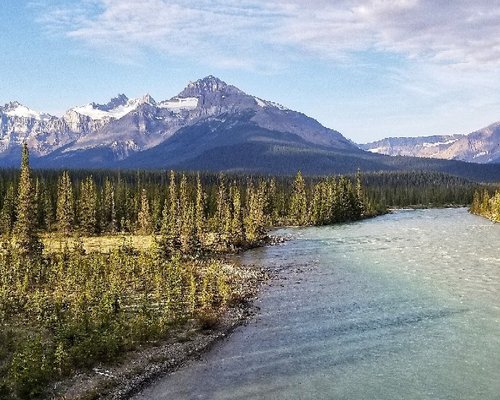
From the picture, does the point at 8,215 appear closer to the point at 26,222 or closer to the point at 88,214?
the point at 88,214

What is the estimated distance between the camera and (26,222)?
71500mm

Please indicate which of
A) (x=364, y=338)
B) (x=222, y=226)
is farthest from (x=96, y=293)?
(x=222, y=226)

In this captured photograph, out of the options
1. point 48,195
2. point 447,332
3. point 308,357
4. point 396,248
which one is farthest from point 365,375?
point 48,195

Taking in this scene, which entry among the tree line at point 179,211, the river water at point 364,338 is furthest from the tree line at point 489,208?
the river water at point 364,338

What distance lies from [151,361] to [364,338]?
1706cm

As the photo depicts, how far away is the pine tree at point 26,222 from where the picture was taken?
70312 mm

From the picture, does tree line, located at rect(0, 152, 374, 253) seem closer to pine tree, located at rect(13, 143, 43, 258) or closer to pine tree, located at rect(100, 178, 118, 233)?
pine tree, located at rect(100, 178, 118, 233)

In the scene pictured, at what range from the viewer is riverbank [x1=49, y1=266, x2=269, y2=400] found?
3145cm

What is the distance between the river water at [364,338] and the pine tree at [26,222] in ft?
111

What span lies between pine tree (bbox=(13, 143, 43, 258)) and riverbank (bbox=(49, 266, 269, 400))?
111ft

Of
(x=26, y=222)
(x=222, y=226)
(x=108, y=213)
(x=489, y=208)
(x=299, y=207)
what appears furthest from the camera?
(x=489, y=208)

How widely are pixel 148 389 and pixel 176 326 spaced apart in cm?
1220

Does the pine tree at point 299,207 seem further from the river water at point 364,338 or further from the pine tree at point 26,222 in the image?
the pine tree at point 26,222

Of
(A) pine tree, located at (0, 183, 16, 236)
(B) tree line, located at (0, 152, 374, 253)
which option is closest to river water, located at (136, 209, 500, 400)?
(B) tree line, located at (0, 152, 374, 253)
